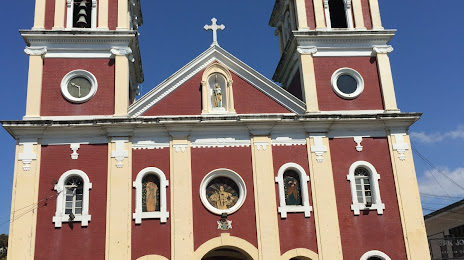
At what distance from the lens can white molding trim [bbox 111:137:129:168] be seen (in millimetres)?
20067

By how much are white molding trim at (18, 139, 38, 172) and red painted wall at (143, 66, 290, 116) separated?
14.9ft

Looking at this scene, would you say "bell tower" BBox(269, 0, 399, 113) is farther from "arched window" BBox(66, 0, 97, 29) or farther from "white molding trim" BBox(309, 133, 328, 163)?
"arched window" BBox(66, 0, 97, 29)

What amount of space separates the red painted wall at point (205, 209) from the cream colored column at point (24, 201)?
5952 millimetres

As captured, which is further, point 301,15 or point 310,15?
point 310,15

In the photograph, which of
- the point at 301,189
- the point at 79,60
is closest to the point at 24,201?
the point at 79,60

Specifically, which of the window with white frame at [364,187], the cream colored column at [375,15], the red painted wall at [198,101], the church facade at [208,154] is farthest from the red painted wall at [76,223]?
the cream colored column at [375,15]

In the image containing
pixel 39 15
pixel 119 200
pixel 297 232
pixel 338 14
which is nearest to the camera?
pixel 119 200

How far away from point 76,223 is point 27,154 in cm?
335

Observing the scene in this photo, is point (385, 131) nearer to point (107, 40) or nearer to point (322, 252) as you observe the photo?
point (322, 252)

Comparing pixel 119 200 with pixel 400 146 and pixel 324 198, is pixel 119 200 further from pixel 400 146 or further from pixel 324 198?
pixel 400 146

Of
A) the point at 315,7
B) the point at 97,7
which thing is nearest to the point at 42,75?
the point at 97,7

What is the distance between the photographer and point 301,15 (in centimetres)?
2314

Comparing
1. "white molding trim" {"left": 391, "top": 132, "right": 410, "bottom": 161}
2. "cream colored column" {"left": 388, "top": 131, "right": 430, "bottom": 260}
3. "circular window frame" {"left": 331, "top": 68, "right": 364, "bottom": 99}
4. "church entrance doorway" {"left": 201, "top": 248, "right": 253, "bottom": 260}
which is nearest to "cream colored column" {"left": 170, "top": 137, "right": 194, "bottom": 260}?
"church entrance doorway" {"left": 201, "top": 248, "right": 253, "bottom": 260}

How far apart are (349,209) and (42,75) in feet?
44.3
